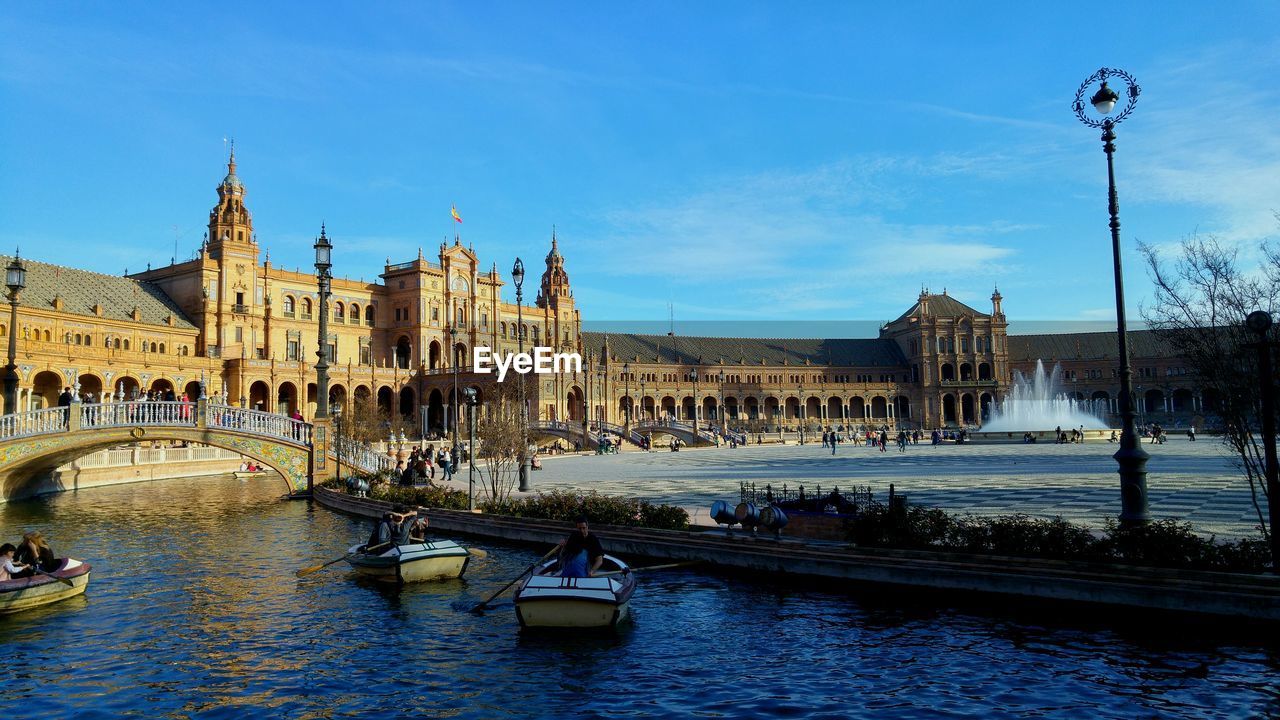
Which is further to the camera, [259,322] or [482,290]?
[482,290]

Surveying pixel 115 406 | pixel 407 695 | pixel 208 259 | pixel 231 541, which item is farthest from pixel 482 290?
pixel 407 695

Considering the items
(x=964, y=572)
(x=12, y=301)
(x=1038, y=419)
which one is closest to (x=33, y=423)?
(x=12, y=301)

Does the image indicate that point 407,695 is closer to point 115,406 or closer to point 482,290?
point 115,406

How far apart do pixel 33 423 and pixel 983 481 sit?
3280cm

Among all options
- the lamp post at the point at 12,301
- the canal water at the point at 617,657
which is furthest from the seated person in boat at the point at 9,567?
the lamp post at the point at 12,301

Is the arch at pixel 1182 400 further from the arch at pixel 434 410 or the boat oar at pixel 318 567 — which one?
the boat oar at pixel 318 567

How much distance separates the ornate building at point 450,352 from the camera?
226 ft

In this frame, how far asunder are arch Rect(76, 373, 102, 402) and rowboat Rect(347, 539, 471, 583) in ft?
187

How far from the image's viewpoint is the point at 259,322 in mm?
81375

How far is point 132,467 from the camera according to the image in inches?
1734

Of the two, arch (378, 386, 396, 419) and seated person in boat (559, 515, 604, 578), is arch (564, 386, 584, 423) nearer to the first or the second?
arch (378, 386, 396, 419)

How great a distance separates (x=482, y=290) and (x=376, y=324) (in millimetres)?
12428

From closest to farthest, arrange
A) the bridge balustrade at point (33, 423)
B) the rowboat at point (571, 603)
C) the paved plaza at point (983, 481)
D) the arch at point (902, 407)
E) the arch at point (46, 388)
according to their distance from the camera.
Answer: the rowboat at point (571, 603), the paved plaza at point (983, 481), the bridge balustrade at point (33, 423), the arch at point (46, 388), the arch at point (902, 407)

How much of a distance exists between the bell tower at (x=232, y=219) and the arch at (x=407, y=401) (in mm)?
19410
